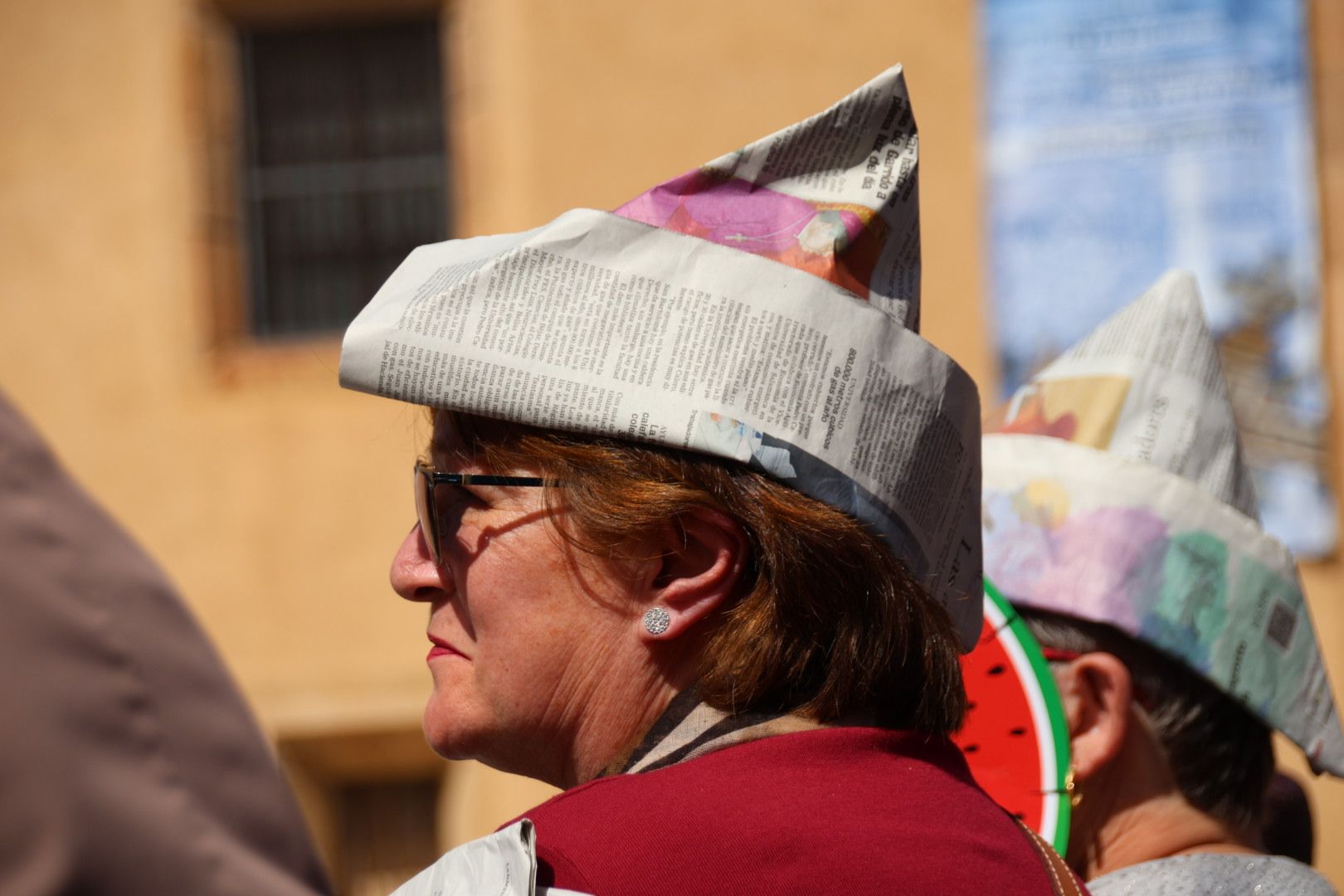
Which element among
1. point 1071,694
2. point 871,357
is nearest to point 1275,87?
point 1071,694

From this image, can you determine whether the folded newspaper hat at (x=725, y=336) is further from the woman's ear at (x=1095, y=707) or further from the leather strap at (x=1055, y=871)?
the woman's ear at (x=1095, y=707)

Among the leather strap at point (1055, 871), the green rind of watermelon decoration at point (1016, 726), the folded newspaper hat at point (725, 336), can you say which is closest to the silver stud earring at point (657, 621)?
the folded newspaper hat at point (725, 336)

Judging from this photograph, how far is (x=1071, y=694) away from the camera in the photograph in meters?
2.20

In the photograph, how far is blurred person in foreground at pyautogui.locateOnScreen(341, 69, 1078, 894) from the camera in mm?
1540

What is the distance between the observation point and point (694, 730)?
4.98 ft

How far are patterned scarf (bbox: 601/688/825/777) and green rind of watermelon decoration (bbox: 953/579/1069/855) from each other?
0.67 metres

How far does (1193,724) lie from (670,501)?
1.03 meters

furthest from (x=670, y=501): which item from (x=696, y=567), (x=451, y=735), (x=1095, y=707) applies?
(x=1095, y=707)

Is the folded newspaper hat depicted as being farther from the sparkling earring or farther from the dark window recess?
the dark window recess

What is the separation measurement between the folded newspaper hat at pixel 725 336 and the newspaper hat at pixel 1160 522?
61cm

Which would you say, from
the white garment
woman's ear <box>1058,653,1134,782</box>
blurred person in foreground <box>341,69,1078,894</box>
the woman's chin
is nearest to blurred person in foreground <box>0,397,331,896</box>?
blurred person in foreground <box>341,69,1078,894</box>

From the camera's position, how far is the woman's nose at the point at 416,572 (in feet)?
5.50

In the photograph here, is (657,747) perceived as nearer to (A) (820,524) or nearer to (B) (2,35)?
(A) (820,524)

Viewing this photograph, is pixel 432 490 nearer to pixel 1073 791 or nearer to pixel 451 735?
pixel 451 735
